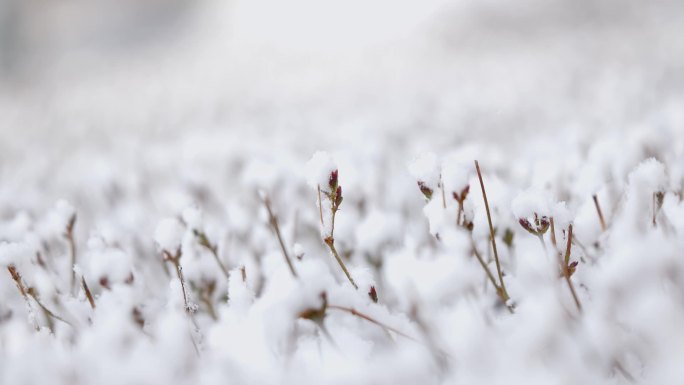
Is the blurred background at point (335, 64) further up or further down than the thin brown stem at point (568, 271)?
further up

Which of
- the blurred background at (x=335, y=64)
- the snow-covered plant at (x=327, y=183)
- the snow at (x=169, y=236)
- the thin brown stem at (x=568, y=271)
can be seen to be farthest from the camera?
the blurred background at (x=335, y=64)

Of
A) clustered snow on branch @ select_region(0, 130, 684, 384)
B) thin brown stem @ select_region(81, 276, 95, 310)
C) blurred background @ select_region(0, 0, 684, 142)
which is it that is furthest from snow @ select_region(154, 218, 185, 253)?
blurred background @ select_region(0, 0, 684, 142)

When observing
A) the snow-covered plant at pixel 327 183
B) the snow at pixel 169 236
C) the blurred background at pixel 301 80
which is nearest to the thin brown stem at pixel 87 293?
the snow at pixel 169 236

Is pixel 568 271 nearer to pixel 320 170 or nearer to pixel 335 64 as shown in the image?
pixel 320 170

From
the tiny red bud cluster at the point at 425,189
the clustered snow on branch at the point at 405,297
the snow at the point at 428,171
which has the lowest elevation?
the clustered snow on branch at the point at 405,297

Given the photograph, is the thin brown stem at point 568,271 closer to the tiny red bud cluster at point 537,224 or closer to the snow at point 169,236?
the tiny red bud cluster at point 537,224

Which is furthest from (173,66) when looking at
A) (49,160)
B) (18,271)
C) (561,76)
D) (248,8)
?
(18,271)

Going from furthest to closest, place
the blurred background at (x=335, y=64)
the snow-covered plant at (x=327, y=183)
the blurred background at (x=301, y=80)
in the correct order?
the blurred background at (x=335, y=64), the blurred background at (x=301, y=80), the snow-covered plant at (x=327, y=183)

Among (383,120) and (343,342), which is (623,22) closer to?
(383,120)

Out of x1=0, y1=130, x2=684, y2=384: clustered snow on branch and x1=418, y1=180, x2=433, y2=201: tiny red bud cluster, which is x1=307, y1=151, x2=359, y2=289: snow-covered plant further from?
x1=418, y1=180, x2=433, y2=201: tiny red bud cluster
